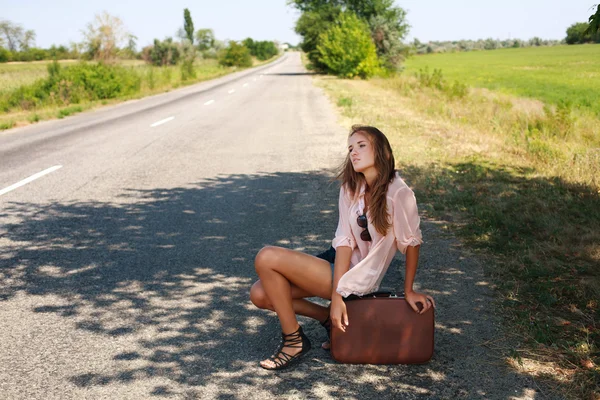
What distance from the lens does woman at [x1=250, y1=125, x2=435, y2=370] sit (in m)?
3.04

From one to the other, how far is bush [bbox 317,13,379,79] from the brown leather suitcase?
118 ft

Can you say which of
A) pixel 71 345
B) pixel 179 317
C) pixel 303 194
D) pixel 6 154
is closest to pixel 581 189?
pixel 303 194

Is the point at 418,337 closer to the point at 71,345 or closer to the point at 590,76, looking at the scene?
the point at 71,345

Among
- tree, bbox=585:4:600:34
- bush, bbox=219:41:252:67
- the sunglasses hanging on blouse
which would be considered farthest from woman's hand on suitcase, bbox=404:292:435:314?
bush, bbox=219:41:252:67

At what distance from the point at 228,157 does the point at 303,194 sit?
3.06 metres

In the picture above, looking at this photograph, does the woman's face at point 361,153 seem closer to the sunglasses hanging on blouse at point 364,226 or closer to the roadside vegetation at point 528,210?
the sunglasses hanging on blouse at point 364,226

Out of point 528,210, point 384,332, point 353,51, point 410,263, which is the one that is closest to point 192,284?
point 384,332

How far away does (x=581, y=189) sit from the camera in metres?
6.93

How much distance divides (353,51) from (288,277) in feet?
119

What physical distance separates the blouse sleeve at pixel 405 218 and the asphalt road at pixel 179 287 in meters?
0.73

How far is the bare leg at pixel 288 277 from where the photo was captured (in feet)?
10.4

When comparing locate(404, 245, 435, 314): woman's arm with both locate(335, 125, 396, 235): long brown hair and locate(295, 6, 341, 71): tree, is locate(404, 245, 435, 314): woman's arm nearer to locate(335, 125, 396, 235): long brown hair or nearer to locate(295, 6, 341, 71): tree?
locate(335, 125, 396, 235): long brown hair

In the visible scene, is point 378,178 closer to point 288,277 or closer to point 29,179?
point 288,277

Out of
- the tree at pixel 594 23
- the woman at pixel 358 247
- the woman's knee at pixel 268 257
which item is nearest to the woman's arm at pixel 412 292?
the woman at pixel 358 247
